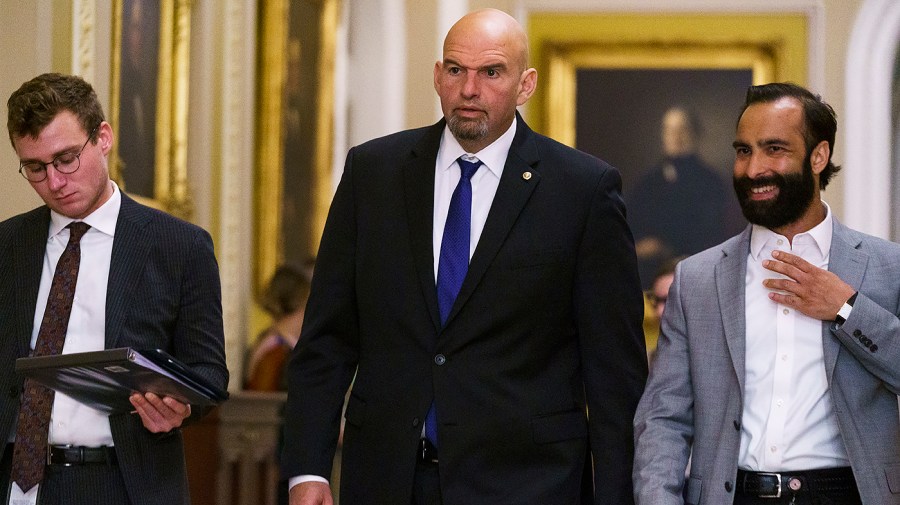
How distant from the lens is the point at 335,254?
170 inches

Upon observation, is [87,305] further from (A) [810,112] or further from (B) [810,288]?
(A) [810,112]

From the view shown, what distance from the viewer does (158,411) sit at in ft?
12.9

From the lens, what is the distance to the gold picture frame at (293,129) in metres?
9.36

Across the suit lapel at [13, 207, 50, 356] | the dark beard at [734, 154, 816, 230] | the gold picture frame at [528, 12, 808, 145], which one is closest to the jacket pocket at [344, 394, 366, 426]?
the suit lapel at [13, 207, 50, 356]

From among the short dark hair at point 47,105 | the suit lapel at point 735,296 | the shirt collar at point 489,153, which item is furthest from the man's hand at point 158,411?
the suit lapel at point 735,296

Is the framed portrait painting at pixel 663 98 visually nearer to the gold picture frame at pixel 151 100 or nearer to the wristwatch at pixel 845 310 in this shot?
the gold picture frame at pixel 151 100

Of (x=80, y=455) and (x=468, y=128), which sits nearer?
(x=80, y=455)

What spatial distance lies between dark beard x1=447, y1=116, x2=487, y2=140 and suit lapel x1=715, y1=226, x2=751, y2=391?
80cm

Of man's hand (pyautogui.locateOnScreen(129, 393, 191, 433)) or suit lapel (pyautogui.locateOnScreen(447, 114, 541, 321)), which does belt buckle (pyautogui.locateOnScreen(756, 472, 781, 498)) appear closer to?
suit lapel (pyautogui.locateOnScreen(447, 114, 541, 321))

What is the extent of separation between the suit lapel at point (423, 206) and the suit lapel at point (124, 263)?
768 millimetres

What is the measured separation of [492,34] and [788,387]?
50.5 inches

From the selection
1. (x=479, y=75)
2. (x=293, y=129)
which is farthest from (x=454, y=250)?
(x=293, y=129)

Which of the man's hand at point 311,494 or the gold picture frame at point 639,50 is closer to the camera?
the man's hand at point 311,494

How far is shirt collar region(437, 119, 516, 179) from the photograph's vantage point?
423 centimetres
